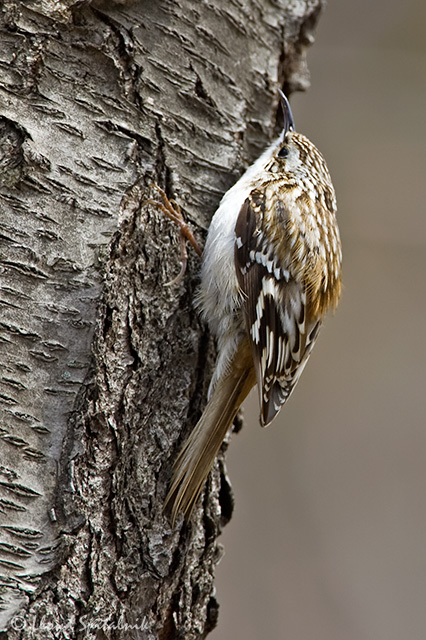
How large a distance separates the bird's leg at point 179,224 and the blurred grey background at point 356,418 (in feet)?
6.64

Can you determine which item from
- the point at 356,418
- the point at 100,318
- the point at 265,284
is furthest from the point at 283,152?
the point at 356,418

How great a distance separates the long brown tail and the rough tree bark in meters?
0.04

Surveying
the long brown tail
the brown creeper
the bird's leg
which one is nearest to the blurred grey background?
the brown creeper

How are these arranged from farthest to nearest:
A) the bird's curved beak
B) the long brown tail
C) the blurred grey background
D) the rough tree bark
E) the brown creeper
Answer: the blurred grey background → the bird's curved beak → the brown creeper → the long brown tail → the rough tree bark

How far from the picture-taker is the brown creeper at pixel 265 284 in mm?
2020

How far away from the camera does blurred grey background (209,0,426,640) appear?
357 cm

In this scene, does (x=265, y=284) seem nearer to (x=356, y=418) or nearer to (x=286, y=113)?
(x=286, y=113)

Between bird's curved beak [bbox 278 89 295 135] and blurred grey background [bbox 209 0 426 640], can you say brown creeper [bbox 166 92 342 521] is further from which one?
blurred grey background [bbox 209 0 426 640]

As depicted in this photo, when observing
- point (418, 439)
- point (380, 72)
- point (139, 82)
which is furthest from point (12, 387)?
point (380, 72)

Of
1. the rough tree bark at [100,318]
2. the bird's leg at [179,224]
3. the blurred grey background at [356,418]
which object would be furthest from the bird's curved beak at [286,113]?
the blurred grey background at [356,418]

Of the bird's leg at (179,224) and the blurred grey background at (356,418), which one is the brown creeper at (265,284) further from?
the blurred grey background at (356,418)

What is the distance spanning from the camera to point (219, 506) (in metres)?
2.04

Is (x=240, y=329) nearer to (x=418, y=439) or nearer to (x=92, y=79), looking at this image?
(x=92, y=79)

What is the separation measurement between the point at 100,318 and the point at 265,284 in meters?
0.63
